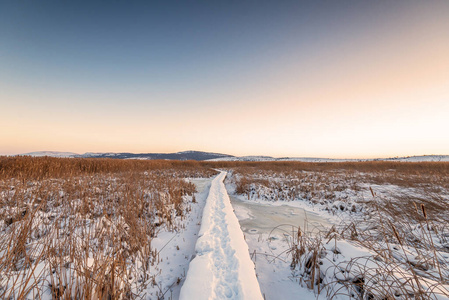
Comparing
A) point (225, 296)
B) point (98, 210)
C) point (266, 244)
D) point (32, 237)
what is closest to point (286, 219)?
point (266, 244)

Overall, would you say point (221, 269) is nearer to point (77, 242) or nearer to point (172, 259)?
point (172, 259)

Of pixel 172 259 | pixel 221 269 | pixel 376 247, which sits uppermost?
pixel 376 247

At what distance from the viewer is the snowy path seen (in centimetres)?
231

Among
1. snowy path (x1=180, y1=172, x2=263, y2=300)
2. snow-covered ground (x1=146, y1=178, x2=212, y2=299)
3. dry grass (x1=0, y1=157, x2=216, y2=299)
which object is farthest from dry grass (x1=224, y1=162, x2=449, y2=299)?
dry grass (x1=0, y1=157, x2=216, y2=299)

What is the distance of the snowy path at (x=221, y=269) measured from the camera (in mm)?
2309

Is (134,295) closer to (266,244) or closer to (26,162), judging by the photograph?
(266,244)

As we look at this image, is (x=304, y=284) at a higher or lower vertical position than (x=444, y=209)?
lower

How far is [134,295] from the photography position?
8.09 ft

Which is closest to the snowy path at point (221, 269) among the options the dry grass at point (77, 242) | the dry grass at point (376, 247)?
the dry grass at point (77, 242)

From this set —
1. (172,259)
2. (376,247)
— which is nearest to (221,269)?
(172,259)

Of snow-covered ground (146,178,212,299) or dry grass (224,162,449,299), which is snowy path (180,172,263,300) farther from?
dry grass (224,162,449,299)

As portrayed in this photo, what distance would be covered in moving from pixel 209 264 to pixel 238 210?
15.6ft

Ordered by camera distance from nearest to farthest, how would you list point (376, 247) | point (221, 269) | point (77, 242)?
point (221, 269) → point (376, 247) → point (77, 242)

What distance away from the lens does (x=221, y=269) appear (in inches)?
110
